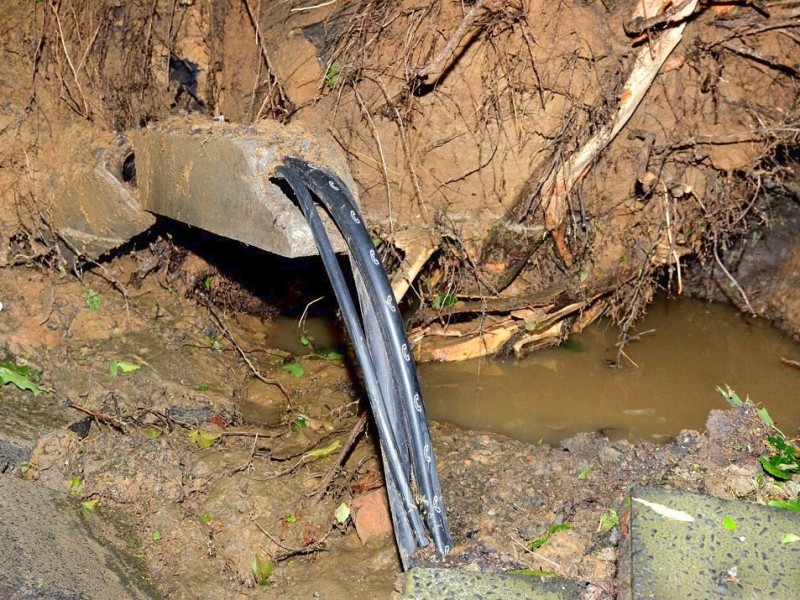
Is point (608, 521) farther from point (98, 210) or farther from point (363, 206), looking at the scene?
point (98, 210)

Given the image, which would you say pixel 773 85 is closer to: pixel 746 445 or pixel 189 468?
pixel 746 445

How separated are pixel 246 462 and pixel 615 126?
8.59 feet

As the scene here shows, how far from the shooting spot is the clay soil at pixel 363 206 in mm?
2865

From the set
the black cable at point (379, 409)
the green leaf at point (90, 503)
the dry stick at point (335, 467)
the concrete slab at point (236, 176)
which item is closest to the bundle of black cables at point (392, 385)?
the black cable at point (379, 409)

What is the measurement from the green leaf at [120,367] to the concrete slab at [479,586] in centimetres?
208

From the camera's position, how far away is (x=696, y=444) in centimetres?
269

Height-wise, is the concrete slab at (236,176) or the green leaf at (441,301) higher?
the concrete slab at (236,176)

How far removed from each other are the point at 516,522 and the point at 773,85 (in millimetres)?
2951

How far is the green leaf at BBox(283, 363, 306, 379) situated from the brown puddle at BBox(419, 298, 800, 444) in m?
0.78

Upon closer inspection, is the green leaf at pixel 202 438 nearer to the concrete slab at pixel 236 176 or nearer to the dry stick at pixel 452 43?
the concrete slab at pixel 236 176

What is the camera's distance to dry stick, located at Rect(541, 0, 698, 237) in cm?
359

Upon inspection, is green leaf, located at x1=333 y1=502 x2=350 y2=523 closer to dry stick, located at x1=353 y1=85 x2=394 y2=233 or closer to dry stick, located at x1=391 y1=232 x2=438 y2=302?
dry stick, located at x1=391 y1=232 x2=438 y2=302

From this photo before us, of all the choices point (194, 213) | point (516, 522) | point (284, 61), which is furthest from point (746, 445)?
point (284, 61)

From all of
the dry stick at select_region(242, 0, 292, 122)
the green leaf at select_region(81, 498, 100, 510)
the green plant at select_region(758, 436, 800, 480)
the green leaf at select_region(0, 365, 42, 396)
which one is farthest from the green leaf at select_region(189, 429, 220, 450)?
the green plant at select_region(758, 436, 800, 480)
